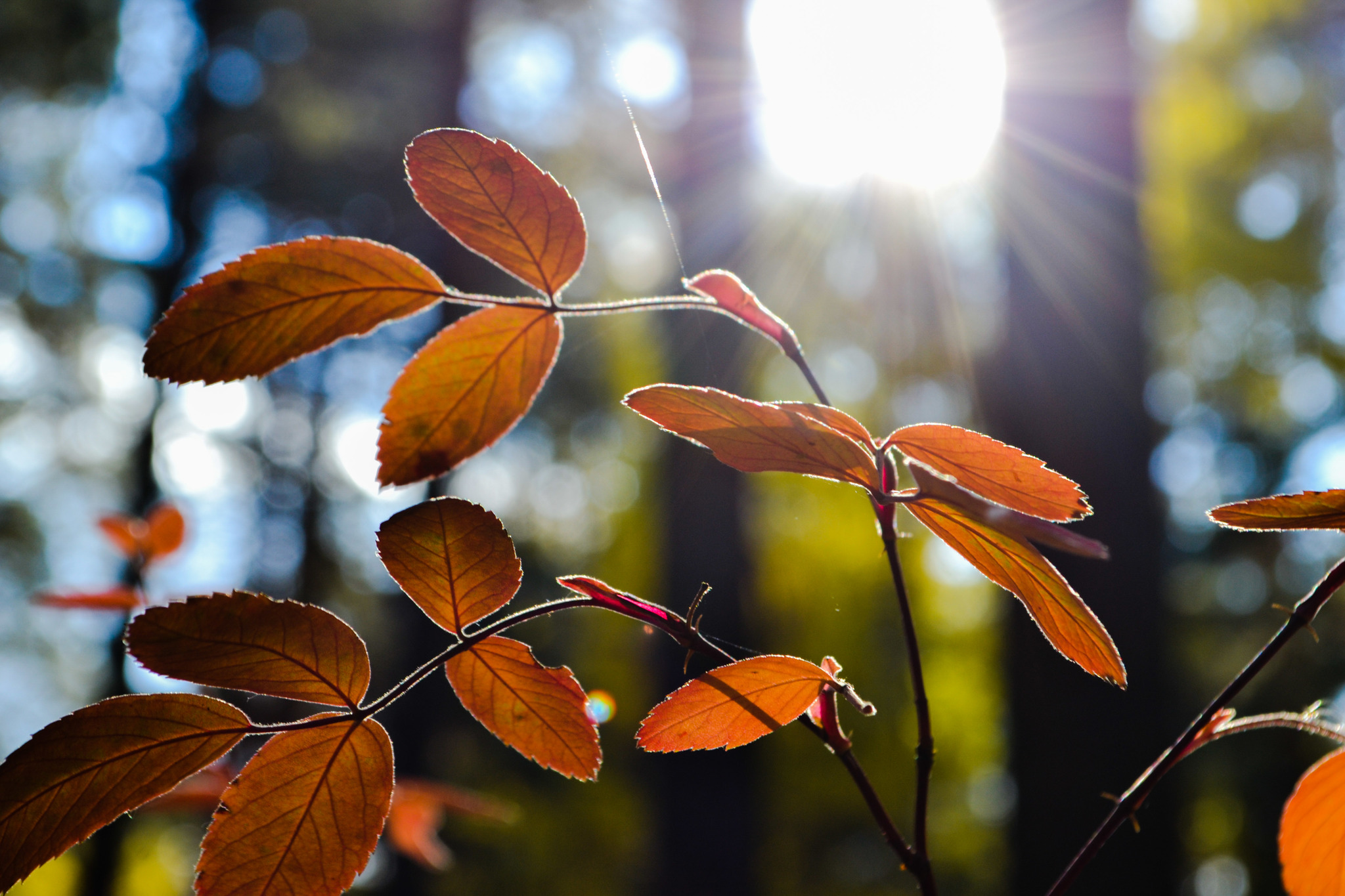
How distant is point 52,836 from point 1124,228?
2.52 meters

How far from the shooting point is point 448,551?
397mm

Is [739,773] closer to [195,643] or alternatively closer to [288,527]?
[195,643]

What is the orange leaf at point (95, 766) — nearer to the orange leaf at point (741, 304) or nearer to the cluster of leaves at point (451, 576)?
the cluster of leaves at point (451, 576)

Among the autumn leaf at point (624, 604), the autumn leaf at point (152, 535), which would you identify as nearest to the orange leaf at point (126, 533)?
the autumn leaf at point (152, 535)

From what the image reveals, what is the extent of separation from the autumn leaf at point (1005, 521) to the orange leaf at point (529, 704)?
0.21 meters

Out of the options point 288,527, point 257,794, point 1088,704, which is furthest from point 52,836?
point 288,527

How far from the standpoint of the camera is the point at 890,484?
436mm

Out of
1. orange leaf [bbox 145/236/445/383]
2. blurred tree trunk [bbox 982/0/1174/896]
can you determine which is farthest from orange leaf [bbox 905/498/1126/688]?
blurred tree trunk [bbox 982/0/1174/896]

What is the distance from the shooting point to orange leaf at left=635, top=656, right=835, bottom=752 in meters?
0.42

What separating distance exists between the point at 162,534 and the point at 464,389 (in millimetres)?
690

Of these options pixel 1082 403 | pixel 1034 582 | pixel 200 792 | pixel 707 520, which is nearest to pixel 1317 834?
pixel 1034 582

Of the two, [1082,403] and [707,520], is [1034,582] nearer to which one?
[1082,403]

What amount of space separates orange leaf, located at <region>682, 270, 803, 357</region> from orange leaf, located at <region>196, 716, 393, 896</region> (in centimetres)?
28

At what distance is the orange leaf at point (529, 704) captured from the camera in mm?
411
